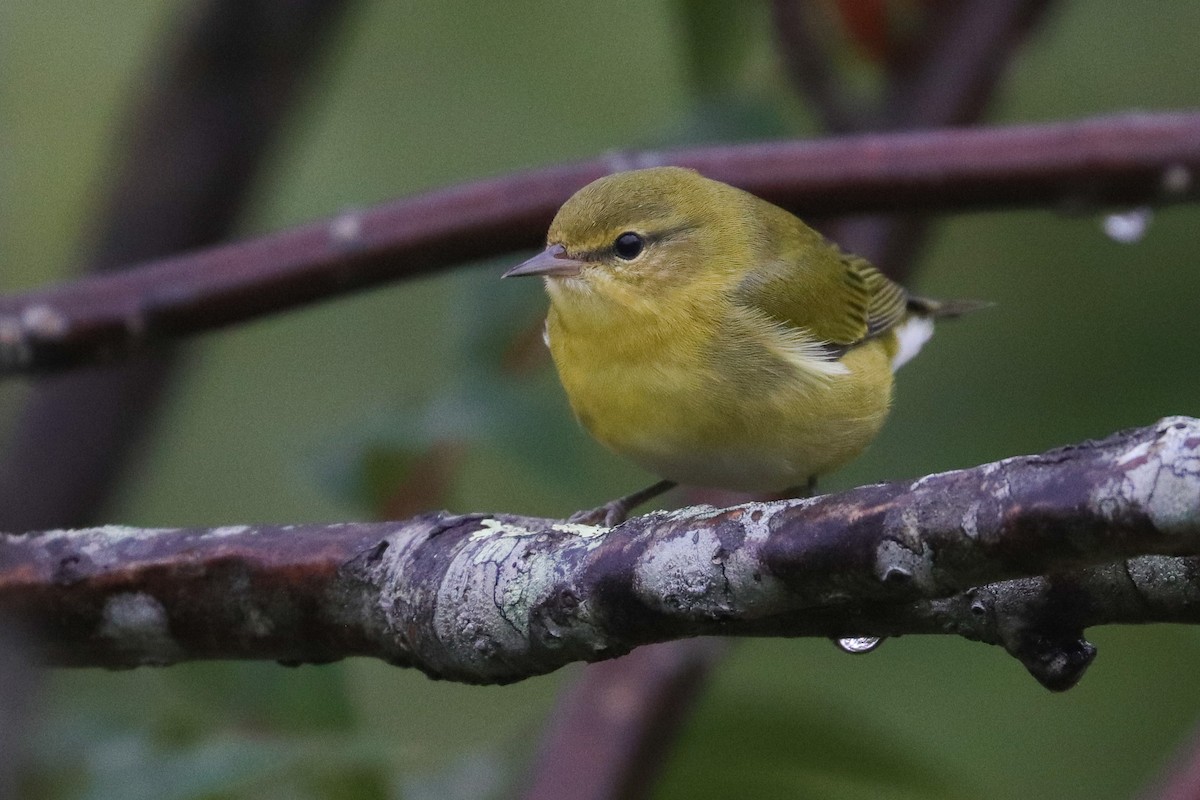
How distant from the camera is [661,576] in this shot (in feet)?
5.56

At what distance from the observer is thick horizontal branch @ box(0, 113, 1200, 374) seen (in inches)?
116

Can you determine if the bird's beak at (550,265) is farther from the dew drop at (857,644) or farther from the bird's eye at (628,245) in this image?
the dew drop at (857,644)

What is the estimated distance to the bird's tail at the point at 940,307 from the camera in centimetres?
390

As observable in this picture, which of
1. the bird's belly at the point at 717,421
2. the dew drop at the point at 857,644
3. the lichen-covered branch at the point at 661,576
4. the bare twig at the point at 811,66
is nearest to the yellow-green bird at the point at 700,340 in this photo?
the bird's belly at the point at 717,421

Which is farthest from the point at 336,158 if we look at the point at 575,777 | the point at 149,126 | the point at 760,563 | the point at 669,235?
the point at 760,563

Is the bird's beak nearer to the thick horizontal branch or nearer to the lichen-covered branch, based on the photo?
the thick horizontal branch

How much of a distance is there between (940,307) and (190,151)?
2.16 m

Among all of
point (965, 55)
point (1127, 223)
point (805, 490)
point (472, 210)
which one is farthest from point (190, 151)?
point (1127, 223)

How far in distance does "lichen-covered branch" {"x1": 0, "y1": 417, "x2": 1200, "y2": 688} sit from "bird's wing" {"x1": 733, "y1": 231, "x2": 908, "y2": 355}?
1410 mm

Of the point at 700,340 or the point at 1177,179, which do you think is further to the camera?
the point at 700,340

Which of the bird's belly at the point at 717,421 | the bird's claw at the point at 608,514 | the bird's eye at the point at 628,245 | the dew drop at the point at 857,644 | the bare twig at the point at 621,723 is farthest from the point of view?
the bird's eye at the point at 628,245

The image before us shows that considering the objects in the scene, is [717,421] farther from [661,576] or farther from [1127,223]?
[661,576]

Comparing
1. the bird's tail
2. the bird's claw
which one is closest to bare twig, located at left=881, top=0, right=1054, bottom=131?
the bird's tail

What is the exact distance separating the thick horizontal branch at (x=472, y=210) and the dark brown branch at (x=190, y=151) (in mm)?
932
